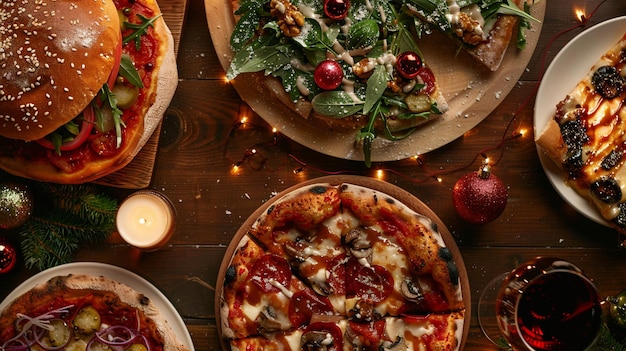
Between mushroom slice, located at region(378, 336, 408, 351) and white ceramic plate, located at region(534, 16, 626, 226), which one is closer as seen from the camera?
mushroom slice, located at region(378, 336, 408, 351)

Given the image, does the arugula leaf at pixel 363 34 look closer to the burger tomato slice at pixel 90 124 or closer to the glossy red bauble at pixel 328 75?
the glossy red bauble at pixel 328 75

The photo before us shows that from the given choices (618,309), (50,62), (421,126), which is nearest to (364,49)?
(421,126)

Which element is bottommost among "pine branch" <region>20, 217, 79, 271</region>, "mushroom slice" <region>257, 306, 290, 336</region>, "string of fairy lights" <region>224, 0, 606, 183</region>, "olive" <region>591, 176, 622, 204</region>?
"pine branch" <region>20, 217, 79, 271</region>

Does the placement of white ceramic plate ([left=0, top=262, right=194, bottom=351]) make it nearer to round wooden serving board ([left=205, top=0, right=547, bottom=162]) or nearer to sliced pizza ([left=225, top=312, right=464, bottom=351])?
sliced pizza ([left=225, top=312, right=464, bottom=351])

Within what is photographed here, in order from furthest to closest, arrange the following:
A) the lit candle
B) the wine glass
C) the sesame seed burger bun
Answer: the lit candle
the sesame seed burger bun
the wine glass

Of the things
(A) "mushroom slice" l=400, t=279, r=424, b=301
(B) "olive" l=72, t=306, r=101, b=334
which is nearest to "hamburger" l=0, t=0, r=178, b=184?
(B) "olive" l=72, t=306, r=101, b=334

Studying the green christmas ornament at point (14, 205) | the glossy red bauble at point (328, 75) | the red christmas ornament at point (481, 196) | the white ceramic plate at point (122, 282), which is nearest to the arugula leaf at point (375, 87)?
the glossy red bauble at point (328, 75)

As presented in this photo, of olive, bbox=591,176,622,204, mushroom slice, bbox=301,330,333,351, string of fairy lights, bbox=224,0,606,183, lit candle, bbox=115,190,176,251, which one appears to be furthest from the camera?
string of fairy lights, bbox=224,0,606,183
